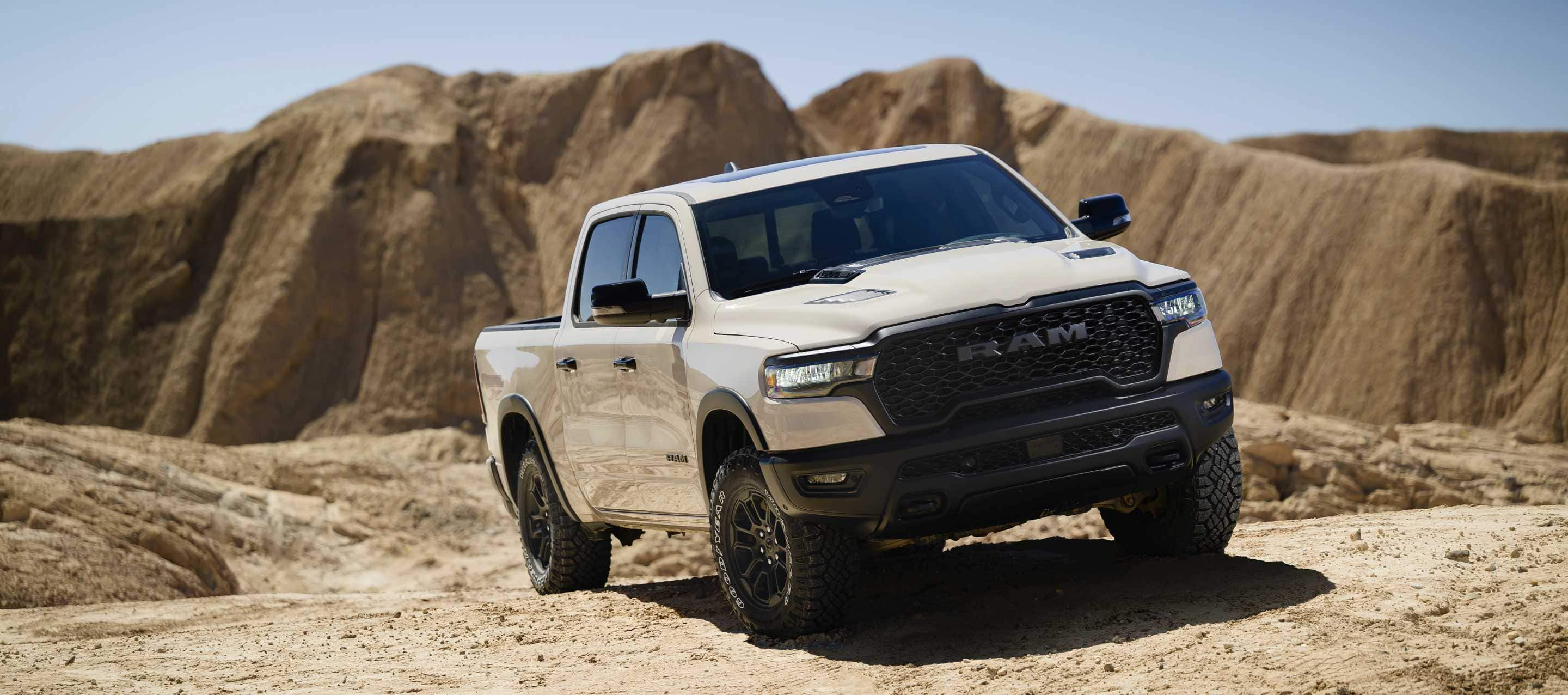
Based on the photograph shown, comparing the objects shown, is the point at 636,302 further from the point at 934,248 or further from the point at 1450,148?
the point at 1450,148

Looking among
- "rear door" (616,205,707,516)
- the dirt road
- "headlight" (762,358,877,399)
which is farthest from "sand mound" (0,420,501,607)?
"headlight" (762,358,877,399)

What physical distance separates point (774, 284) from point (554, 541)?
2986 millimetres

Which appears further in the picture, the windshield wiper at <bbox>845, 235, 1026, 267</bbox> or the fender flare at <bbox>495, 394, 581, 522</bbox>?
the fender flare at <bbox>495, 394, 581, 522</bbox>

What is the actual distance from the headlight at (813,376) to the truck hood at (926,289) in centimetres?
8

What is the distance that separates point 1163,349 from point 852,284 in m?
1.28

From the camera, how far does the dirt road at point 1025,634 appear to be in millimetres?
4938

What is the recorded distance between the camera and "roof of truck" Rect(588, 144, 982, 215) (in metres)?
6.99

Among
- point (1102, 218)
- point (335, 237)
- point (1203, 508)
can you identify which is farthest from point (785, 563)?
point (335, 237)

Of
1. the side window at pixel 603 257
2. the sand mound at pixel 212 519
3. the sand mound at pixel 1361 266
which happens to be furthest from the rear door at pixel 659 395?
the sand mound at pixel 1361 266

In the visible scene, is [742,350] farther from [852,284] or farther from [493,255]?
[493,255]

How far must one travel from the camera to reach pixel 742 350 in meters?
5.99

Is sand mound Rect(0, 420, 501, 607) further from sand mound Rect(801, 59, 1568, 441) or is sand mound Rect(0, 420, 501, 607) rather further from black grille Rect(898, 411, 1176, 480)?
sand mound Rect(801, 59, 1568, 441)

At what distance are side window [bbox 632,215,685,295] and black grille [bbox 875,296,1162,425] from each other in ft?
4.95

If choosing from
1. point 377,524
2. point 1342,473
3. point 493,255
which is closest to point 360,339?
point 493,255
